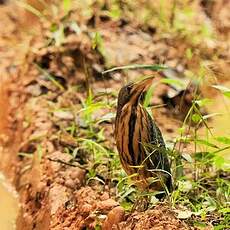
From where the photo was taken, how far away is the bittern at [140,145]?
14.1 feet

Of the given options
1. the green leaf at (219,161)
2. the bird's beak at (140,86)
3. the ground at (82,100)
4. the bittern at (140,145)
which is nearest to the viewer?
the bird's beak at (140,86)

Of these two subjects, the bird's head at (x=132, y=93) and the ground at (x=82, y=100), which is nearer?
the bird's head at (x=132, y=93)

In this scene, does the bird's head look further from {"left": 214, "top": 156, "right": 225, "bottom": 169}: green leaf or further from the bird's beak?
{"left": 214, "top": 156, "right": 225, "bottom": 169}: green leaf

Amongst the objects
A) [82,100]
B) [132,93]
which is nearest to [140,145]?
[132,93]

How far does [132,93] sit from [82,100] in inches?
74.7

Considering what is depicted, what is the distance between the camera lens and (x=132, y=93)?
4.21 metres

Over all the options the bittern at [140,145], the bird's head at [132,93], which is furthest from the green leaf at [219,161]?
the bird's head at [132,93]

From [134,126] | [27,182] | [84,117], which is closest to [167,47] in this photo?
[84,117]

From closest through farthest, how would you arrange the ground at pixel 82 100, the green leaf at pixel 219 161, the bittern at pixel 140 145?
the bittern at pixel 140 145 < the green leaf at pixel 219 161 < the ground at pixel 82 100

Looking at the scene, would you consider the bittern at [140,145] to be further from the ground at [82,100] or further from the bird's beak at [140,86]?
the ground at [82,100]

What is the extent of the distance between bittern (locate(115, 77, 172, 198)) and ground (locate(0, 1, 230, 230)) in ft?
0.59

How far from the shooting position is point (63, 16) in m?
6.95

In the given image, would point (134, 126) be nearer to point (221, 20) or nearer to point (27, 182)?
point (27, 182)

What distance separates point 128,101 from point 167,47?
9.63 ft
